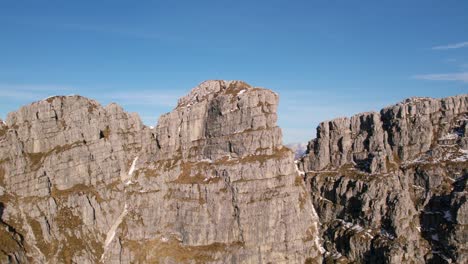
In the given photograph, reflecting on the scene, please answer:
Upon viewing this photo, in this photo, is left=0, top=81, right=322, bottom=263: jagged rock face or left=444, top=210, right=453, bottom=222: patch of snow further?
left=0, top=81, right=322, bottom=263: jagged rock face

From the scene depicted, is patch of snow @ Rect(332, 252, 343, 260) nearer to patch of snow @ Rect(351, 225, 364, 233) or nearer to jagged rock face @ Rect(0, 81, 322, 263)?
jagged rock face @ Rect(0, 81, 322, 263)

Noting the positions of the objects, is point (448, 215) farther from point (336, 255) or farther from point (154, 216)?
point (154, 216)

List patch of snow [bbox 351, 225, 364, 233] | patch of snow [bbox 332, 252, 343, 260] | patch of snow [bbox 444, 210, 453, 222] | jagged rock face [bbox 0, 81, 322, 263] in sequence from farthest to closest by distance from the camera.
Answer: patch of snow [bbox 351, 225, 364, 233] < patch of snow [bbox 332, 252, 343, 260] < jagged rock face [bbox 0, 81, 322, 263] < patch of snow [bbox 444, 210, 453, 222]

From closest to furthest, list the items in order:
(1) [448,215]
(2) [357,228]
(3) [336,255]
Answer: (1) [448,215] < (3) [336,255] < (2) [357,228]

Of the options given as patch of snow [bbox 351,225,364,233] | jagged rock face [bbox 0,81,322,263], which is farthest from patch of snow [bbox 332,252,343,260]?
patch of snow [bbox 351,225,364,233]

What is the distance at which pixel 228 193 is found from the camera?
641ft

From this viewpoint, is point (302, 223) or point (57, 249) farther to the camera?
point (302, 223)

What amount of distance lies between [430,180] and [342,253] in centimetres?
4676

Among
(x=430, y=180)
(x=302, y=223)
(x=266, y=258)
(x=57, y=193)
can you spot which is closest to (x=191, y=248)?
(x=266, y=258)

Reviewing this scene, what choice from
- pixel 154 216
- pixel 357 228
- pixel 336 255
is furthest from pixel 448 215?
pixel 154 216

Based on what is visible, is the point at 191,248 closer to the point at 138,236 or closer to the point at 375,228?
the point at 138,236

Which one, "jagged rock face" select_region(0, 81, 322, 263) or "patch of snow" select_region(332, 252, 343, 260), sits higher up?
"jagged rock face" select_region(0, 81, 322, 263)

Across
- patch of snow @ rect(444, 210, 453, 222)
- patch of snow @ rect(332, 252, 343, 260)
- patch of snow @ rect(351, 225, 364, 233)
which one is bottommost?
patch of snow @ rect(332, 252, 343, 260)

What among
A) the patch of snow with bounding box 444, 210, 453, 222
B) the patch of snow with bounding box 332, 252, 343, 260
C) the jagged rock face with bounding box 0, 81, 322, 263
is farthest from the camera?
the patch of snow with bounding box 332, 252, 343, 260
